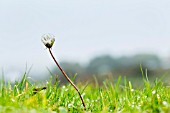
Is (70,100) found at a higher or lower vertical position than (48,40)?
lower

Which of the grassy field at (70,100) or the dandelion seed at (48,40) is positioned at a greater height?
the dandelion seed at (48,40)

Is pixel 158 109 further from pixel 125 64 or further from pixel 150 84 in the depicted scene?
pixel 125 64

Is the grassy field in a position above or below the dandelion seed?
below

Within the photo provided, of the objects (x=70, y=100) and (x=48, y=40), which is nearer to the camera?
(x=48, y=40)
